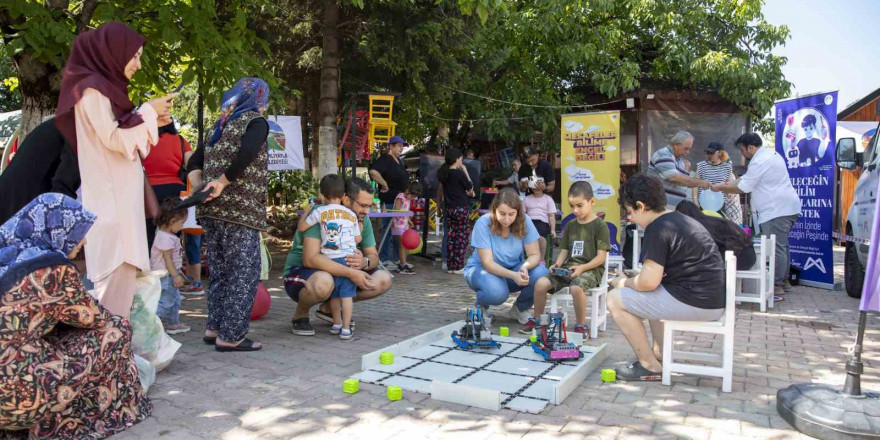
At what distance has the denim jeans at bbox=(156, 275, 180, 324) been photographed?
219 inches

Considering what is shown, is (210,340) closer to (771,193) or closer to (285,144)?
(771,193)

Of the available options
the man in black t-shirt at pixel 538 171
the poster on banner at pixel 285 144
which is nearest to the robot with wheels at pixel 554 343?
the man in black t-shirt at pixel 538 171

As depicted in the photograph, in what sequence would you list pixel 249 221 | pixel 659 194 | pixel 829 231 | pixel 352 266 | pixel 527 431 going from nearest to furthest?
pixel 527 431
pixel 659 194
pixel 249 221
pixel 352 266
pixel 829 231

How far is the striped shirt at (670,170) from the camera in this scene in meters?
8.86

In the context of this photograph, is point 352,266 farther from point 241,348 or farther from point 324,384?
point 324,384

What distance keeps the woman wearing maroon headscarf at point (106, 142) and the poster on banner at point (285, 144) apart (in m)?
7.71

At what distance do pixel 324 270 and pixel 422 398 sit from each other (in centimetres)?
185

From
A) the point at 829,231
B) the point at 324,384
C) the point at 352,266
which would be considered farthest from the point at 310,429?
the point at 829,231

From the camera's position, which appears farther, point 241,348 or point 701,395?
point 241,348

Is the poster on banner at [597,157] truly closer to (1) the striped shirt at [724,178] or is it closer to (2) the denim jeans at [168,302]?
(1) the striped shirt at [724,178]

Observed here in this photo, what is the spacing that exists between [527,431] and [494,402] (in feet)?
1.13

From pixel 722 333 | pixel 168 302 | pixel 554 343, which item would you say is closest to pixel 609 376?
pixel 554 343

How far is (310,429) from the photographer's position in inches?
→ 136

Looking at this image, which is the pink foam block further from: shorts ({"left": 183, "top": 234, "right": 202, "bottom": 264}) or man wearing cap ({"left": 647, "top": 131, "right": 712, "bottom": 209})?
shorts ({"left": 183, "top": 234, "right": 202, "bottom": 264})
